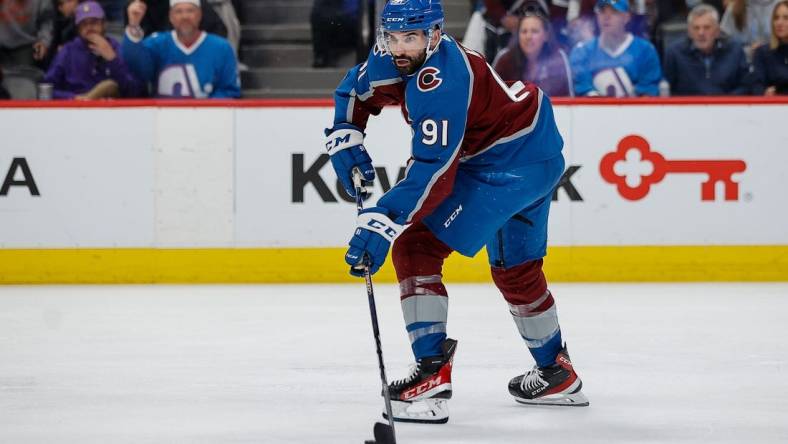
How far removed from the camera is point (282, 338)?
197 inches

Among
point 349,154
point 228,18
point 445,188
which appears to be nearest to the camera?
point 445,188

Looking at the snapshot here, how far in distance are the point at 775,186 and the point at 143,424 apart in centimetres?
455

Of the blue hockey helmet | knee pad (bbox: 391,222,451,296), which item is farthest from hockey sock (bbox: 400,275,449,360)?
the blue hockey helmet

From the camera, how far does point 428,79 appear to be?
334 cm

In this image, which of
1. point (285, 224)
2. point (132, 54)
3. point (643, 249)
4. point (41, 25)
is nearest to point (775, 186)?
point (643, 249)

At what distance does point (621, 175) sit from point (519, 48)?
97cm

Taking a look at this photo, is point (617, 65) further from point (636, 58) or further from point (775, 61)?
point (775, 61)

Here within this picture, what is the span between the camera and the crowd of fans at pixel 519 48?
730 cm

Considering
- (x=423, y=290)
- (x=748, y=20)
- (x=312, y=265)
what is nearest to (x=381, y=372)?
(x=423, y=290)

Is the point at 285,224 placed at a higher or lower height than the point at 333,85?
lower

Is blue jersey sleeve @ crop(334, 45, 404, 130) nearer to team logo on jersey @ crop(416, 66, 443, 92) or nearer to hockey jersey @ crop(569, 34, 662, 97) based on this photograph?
team logo on jersey @ crop(416, 66, 443, 92)

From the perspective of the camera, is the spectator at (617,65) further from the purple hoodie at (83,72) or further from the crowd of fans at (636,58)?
the purple hoodie at (83,72)

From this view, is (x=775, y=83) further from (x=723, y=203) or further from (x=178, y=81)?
(x=178, y=81)

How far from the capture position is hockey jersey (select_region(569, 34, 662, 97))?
24.1ft
